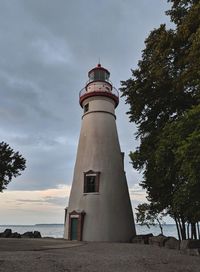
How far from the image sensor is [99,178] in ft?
75.2

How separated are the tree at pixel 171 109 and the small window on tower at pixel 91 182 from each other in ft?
15.5

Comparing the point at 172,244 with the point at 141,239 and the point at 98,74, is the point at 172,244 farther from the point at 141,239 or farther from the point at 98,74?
the point at 98,74

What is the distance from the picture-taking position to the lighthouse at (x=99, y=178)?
2167 cm

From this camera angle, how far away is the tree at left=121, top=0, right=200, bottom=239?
40.4ft

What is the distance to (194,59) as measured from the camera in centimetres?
1315

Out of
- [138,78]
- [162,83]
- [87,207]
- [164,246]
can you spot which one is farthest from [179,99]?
[87,207]

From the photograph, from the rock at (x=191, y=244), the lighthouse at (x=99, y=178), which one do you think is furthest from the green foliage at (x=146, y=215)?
the rock at (x=191, y=244)

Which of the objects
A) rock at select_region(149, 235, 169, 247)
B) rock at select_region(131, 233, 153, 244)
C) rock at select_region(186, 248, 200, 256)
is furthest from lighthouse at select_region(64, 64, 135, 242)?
rock at select_region(186, 248, 200, 256)

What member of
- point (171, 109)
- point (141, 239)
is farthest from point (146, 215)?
point (171, 109)

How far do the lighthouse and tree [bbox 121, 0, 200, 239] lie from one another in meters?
4.29

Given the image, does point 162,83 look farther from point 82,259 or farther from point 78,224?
point 78,224

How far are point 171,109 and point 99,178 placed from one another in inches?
340

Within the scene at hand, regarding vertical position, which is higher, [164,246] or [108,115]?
[108,115]

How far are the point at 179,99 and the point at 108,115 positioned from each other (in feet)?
32.4
